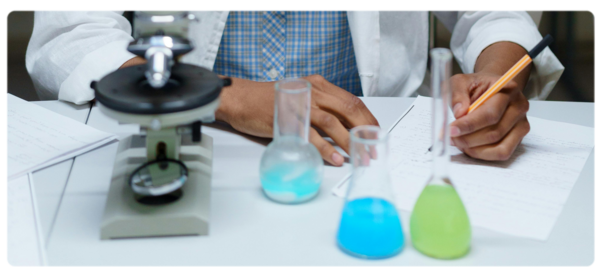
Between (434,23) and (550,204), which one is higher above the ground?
(550,204)

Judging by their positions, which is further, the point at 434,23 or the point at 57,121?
the point at 434,23

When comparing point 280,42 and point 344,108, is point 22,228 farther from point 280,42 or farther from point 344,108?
point 280,42

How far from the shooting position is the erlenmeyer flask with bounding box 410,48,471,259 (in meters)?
0.51

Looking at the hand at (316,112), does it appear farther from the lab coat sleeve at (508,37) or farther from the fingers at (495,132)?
the lab coat sleeve at (508,37)

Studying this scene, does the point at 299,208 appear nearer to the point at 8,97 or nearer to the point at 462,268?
the point at 462,268

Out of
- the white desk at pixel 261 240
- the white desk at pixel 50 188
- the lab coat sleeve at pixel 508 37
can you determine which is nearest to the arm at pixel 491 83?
the lab coat sleeve at pixel 508 37

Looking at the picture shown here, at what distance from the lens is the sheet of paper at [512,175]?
652mm

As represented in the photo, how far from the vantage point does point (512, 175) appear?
76cm

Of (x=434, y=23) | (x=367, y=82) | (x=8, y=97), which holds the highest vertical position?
(x=8, y=97)

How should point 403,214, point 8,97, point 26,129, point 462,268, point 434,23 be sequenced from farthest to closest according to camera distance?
point 434,23 → point 8,97 → point 26,129 → point 403,214 → point 462,268

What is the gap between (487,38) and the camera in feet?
4.03

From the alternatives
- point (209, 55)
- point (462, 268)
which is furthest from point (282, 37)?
point (462, 268)

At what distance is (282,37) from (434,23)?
4.10 feet

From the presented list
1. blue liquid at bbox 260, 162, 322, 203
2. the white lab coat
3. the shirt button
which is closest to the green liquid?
blue liquid at bbox 260, 162, 322, 203
